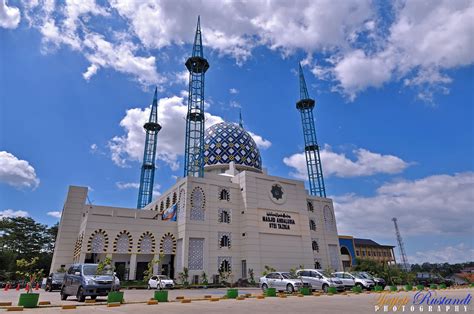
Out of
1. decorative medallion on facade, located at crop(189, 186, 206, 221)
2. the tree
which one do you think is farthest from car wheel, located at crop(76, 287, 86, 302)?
the tree

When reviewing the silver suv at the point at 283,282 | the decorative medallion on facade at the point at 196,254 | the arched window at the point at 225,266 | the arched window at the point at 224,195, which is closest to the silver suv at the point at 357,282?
the silver suv at the point at 283,282

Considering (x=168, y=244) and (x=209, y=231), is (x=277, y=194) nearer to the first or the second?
(x=209, y=231)

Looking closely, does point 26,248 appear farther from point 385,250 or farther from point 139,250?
point 385,250

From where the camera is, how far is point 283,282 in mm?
18547

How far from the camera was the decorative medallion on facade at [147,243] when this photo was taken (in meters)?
28.2

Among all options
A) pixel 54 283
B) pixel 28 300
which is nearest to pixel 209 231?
pixel 54 283

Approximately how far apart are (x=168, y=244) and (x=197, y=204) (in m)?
4.34

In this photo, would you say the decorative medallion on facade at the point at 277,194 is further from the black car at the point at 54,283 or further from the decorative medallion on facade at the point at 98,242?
the black car at the point at 54,283

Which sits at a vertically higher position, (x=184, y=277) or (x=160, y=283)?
(x=184, y=277)

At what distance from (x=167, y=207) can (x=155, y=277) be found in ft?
34.7

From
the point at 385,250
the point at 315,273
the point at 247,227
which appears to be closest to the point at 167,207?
the point at 247,227

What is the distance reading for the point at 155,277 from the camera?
23.9 m

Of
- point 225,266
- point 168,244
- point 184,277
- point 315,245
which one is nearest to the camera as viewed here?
point 184,277

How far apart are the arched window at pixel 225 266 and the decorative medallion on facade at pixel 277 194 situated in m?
7.79
